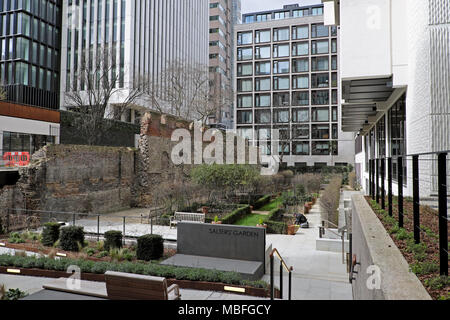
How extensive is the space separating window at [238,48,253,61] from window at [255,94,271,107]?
668 centimetres

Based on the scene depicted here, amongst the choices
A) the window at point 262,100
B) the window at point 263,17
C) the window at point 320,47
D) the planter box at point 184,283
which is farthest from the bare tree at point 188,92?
the window at point 263,17

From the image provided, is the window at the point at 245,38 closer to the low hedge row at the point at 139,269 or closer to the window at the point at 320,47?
the window at the point at 320,47

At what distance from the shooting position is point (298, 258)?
10656mm

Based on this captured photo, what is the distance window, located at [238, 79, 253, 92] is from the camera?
184ft

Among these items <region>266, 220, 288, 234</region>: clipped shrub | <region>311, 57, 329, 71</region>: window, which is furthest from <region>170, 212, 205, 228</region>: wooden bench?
<region>311, 57, 329, 71</region>: window

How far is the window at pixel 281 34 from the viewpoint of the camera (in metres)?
54.7

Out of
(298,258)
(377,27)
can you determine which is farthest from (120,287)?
(377,27)

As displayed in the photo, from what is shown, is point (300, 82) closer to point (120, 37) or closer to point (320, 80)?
point (320, 80)

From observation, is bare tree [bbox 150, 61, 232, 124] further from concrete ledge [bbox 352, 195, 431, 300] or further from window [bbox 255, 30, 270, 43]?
concrete ledge [bbox 352, 195, 431, 300]

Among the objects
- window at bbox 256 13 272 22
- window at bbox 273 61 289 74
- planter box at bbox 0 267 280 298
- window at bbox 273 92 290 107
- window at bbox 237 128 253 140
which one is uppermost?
window at bbox 256 13 272 22

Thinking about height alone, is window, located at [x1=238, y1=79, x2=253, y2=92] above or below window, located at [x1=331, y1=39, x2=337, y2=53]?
below

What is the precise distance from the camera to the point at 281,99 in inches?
2142

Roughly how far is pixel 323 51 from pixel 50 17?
127ft

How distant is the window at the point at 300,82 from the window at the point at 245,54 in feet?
27.1
